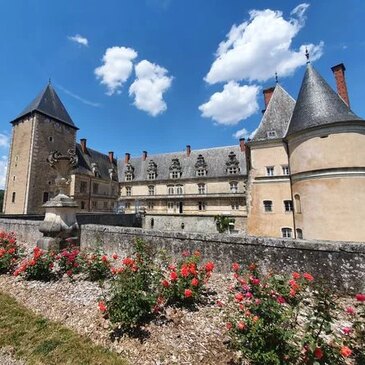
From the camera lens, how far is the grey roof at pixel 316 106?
12492 millimetres

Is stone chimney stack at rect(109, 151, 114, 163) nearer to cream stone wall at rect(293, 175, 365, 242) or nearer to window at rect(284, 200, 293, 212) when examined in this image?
window at rect(284, 200, 293, 212)

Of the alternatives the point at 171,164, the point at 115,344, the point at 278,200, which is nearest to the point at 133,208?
the point at 171,164

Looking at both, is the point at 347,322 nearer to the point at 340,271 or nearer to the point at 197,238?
the point at 340,271

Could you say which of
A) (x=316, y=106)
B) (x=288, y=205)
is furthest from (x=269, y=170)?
(x=316, y=106)

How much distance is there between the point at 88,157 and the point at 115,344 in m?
28.9

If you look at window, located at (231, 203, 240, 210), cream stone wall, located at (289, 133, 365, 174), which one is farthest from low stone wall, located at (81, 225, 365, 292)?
window, located at (231, 203, 240, 210)

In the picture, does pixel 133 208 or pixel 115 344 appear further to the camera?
pixel 133 208

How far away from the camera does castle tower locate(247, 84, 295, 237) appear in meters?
14.8

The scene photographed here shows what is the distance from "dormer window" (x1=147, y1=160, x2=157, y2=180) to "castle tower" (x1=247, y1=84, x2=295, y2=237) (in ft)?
53.5

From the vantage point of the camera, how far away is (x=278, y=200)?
15.1 metres

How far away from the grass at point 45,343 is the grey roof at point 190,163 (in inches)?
918

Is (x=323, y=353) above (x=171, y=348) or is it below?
above

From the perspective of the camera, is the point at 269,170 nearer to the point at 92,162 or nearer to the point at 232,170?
the point at 232,170

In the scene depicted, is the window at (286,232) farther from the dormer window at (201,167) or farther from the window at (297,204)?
the dormer window at (201,167)
